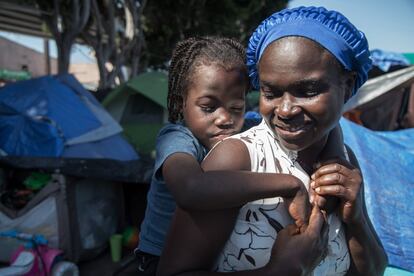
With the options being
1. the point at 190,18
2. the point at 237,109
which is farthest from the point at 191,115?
the point at 190,18

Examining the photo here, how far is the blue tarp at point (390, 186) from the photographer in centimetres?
246

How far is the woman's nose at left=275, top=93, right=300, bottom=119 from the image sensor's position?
98cm

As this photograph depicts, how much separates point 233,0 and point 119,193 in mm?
9473

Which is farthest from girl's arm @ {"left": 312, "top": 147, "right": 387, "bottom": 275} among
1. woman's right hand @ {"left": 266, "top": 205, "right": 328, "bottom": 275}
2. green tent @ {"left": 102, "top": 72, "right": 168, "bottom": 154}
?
green tent @ {"left": 102, "top": 72, "right": 168, "bottom": 154}

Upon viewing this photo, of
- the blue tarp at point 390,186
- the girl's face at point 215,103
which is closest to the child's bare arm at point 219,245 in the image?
the girl's face at point 215,103

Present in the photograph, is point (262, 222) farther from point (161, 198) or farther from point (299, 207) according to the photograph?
point (161, 198)

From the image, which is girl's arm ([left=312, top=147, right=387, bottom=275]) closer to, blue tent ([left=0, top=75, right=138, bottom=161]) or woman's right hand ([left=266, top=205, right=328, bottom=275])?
woman's right hand ([left=266, top=205, right=328, bottom=275])

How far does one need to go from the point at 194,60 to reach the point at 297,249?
3.25ft

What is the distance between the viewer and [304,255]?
39.5 inches

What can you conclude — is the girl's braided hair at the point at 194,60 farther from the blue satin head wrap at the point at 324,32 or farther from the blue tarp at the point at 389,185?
the blue satin head wrap at the point at 324,32

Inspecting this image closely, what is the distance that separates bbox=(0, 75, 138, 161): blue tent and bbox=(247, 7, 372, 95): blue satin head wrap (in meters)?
4.71

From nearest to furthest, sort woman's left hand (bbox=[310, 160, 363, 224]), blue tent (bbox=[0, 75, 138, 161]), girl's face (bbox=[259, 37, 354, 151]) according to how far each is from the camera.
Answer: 1. girl's face (bbox=[259, 37, 354, 151])
2. woman's left hand (bbox=[310, 160, 363, 224])
3. blue tent (bbox=[0, 75, 138, 161])

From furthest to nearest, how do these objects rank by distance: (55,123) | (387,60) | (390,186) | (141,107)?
(141,107)
(387,60)
(55,123)
(390,186)

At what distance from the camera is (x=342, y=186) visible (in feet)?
3.62
